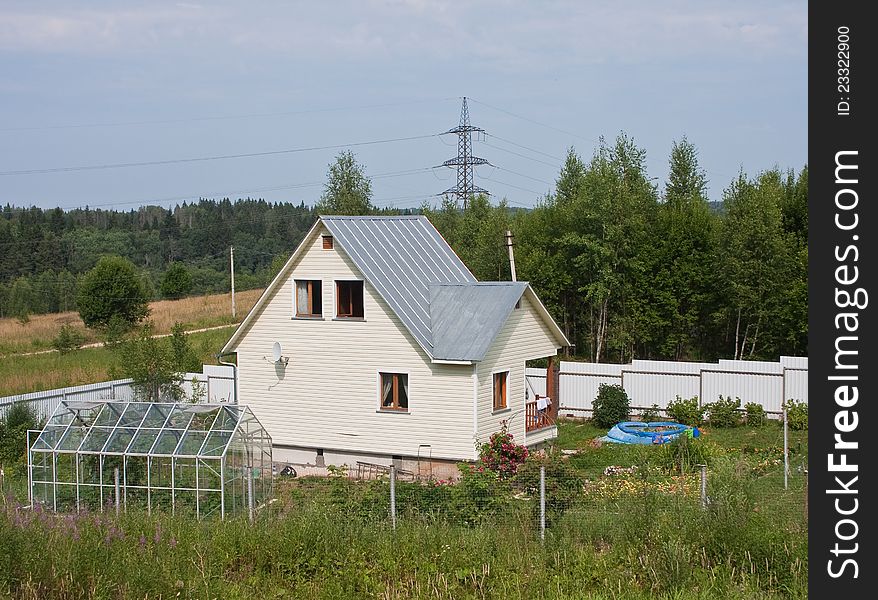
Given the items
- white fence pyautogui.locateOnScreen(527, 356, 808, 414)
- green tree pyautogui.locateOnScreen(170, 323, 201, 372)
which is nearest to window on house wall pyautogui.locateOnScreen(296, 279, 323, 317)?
white fence pyautogui.locateOnScreen(527, 356, 808, 414)

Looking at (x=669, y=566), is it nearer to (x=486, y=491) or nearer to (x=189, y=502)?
(x=486, y=491)

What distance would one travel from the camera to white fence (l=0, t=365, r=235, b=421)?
1152 inches

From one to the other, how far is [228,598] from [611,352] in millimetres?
33476

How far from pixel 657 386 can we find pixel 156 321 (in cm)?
3921

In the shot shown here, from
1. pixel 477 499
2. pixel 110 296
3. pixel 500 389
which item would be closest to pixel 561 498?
pixel 477 499

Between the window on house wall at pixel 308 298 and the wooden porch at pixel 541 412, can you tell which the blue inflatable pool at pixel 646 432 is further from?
the window on house wall at pixel 308 298

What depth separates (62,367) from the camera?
41.0m

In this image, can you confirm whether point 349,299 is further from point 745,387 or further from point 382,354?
point 745,387

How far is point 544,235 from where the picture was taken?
42469mm

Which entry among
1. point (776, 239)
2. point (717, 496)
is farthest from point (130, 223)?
point (717, 496)

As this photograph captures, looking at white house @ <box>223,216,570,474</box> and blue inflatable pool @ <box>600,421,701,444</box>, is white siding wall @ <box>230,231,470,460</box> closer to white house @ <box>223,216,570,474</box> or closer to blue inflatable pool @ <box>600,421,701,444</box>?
white house @ <box>223,216,570,474</box>

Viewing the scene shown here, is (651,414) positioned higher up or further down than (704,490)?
further down
